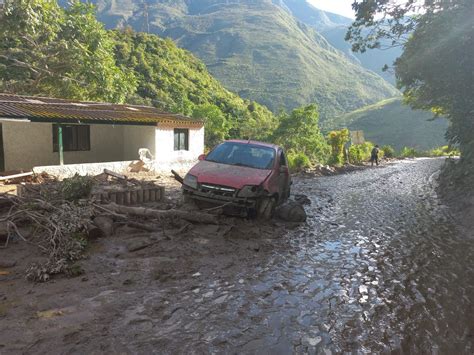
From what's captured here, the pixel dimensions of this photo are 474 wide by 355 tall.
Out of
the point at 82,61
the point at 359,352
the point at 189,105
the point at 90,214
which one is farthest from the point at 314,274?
the point at 189,105

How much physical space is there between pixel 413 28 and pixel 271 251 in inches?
499

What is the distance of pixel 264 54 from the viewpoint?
118062mm

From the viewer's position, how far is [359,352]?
3.61 metres

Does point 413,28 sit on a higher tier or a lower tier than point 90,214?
higher

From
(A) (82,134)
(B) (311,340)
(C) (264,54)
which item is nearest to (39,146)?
(A) (82,134)

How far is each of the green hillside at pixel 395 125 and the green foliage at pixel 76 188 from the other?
70306mm

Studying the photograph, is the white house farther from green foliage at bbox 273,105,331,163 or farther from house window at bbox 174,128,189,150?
green foliage at bbox 273,105,331,163

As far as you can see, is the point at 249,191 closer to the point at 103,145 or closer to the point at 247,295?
the point at 247,295

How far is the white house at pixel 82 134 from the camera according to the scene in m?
13.8

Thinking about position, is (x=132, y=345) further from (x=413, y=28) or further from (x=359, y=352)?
(x=413, y=28)

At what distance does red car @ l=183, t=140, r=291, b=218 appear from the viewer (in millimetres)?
7559

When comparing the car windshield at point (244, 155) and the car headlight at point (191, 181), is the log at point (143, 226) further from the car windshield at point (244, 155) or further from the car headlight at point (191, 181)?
the car windshield at point (244, 155)

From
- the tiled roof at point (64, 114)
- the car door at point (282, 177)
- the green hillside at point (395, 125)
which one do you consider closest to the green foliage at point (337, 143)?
the tiled roof at point (64, 114)

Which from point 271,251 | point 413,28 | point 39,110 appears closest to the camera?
point 271,251
